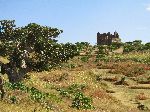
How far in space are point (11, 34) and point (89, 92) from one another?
9198 millimetres

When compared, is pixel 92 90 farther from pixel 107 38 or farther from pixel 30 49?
pixel 107 38

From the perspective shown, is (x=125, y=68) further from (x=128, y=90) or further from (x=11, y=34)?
(x=11, y=34)

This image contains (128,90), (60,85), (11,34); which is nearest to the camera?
(11,34)

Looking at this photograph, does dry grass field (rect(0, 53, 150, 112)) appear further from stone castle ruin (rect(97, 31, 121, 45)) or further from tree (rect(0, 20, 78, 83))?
stone castle ruin (rect(97, 31, 121, 45))

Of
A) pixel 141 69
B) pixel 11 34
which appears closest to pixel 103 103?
pixel 11 34

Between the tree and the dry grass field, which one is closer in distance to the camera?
the dry grass field

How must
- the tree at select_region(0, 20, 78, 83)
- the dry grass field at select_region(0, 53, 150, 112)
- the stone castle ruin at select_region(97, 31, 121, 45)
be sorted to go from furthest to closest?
the stone castle ruin at select_region(97, 31, 121, 45)
the tree at select_region(0, 20, 78, 83)
the dry grass field at select_region(0, 53, 150, 112)

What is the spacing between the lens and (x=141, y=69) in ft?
170

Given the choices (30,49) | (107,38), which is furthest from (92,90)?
(107,38)

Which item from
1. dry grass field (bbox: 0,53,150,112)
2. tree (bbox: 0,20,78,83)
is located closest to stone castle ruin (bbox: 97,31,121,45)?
dry grass field (bbox: 0,53,150,112)

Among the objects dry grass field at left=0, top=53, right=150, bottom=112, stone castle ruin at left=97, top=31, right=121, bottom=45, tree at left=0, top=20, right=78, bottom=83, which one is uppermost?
stone castle ruin at left=97, top=31, right=121, bottom=45

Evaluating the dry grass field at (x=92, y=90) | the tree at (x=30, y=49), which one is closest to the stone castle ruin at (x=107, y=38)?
the dry grass field at (x=92, y=90)

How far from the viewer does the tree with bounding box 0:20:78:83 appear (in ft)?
106

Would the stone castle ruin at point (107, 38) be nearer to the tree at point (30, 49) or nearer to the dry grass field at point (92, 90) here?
the dry grass field at point (92, 90)
